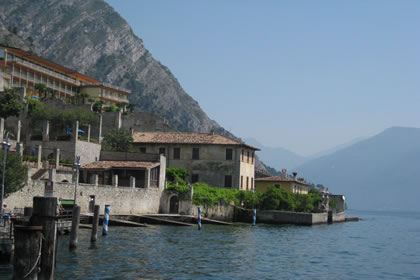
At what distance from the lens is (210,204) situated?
2266 inches

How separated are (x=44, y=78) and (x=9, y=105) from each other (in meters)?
30.9

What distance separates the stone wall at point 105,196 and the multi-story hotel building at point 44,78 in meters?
29.4

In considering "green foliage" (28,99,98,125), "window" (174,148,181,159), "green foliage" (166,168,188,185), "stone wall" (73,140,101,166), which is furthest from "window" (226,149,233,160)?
"green foliage" (28,99,98,125)

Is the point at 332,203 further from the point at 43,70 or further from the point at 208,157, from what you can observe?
the point at 43,70

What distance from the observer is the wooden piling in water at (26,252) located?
1353 cm

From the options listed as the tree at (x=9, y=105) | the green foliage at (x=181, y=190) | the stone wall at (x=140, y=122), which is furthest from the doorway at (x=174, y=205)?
the stone wall at (x=140, y=122)

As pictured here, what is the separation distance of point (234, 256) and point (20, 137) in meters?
39.8

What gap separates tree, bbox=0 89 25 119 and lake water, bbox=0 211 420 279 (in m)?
24.8

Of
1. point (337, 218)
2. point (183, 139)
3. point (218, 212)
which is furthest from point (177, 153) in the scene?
point (337, 218)

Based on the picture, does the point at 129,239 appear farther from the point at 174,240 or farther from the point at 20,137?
the point at 20,137

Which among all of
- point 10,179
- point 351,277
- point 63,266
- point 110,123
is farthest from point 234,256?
point 110,123

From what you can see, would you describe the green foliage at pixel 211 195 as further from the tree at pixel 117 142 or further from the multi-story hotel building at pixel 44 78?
the multi-story hotel building at pixel 44 78

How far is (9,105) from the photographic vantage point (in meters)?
58.7

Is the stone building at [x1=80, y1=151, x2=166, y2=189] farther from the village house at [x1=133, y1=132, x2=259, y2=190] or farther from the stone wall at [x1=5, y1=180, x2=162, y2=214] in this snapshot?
the village house at [x1=133, y1=132, x2=259, y2=190]
